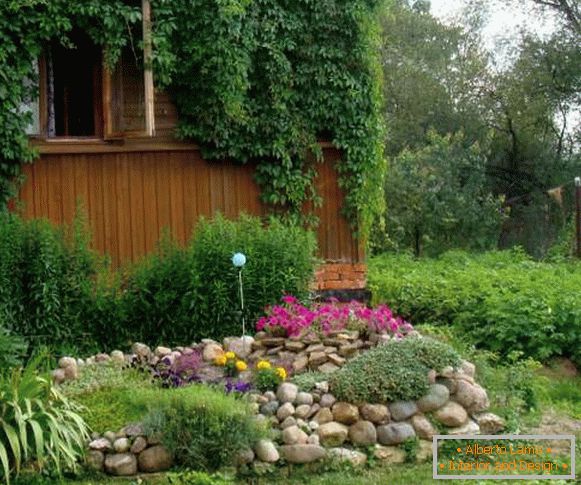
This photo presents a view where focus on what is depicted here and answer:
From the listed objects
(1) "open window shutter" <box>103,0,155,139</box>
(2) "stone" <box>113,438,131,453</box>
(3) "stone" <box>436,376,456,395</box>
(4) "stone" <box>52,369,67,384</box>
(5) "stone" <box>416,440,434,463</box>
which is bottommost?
(5) "stone" <box>416,440,434,463</box>

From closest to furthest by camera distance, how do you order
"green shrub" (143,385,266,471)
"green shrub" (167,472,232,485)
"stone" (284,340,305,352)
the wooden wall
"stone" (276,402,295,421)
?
"green shrub" (167,472,232,485), "green shrub" (143,385,266,471), "stone" (276,402,295,421), "stone" (284,340,305,352), the wooden wall

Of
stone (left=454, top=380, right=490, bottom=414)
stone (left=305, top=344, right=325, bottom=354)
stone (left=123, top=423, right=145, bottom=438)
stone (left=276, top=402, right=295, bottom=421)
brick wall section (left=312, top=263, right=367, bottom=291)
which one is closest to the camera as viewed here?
stone (left=123, top=423, right=145, bottom=438)

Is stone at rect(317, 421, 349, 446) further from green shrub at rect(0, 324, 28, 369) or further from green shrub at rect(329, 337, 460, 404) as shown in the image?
green shrub at rect(0, 324, 28, 369)

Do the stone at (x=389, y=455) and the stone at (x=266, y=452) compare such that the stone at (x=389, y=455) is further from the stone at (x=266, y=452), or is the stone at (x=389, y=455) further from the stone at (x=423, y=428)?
the stone at (x=266, y=452)

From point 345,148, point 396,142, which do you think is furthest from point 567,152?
point 345,148

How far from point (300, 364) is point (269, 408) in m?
0.75

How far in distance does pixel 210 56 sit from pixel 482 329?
4.66 m

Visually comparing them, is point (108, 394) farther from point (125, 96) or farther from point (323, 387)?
point (125, 96)

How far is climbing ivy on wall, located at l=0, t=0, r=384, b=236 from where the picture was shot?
10.5m

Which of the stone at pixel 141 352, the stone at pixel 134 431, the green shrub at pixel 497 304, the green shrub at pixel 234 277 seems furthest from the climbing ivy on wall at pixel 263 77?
the stone at pixel 134 431

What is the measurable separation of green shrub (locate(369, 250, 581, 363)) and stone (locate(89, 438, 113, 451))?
4.60 m

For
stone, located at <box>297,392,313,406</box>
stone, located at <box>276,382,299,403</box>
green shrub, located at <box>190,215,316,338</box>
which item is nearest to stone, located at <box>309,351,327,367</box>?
stone, located at <box>276,382,299,403</box>

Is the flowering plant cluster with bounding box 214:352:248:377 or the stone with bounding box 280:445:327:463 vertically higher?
the flowering plant cluster with bounding box 214:352:248:377

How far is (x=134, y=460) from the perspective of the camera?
587cm
